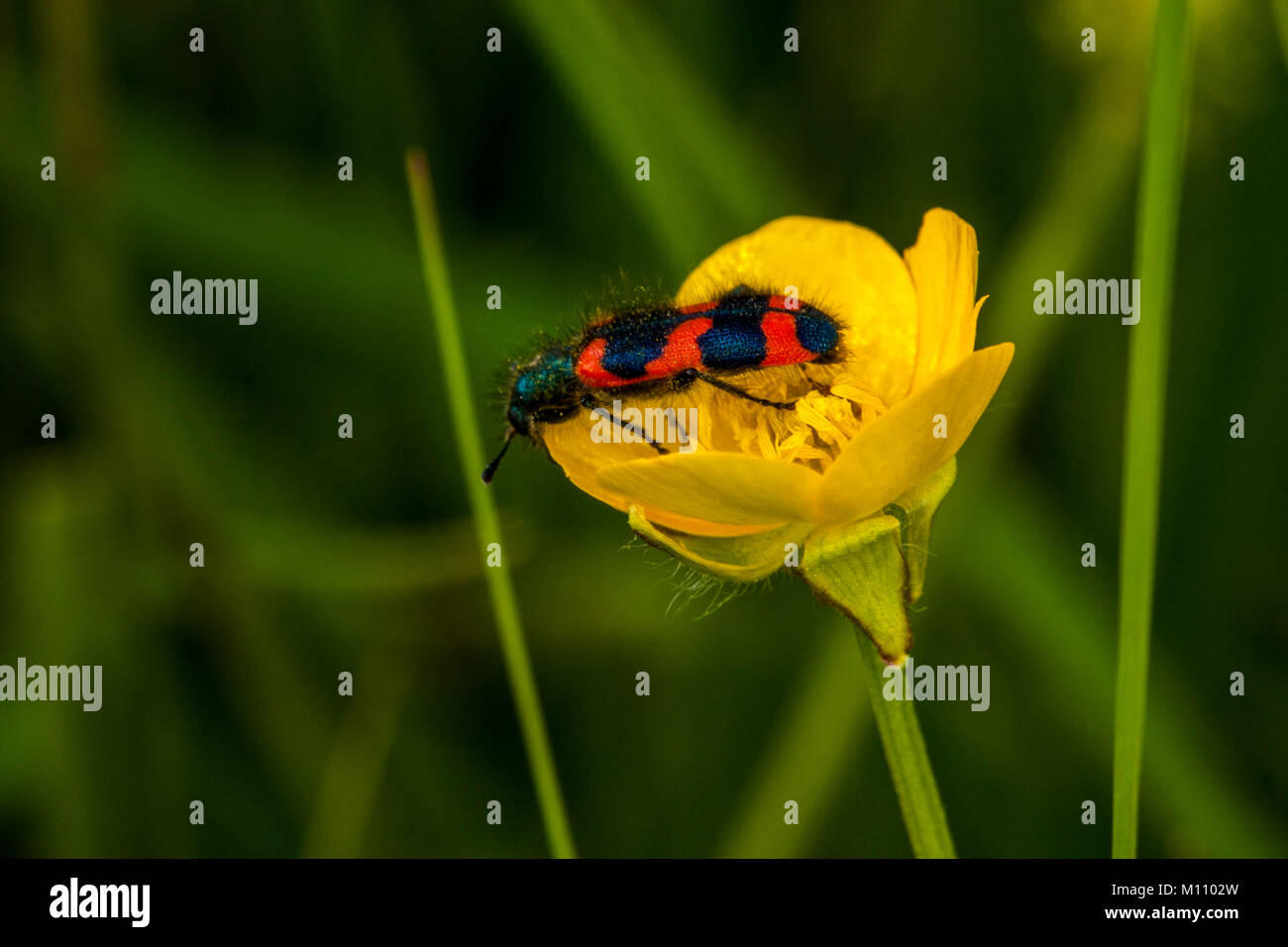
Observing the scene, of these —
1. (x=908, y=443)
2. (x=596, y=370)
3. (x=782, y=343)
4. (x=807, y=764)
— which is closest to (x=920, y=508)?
(x=908, y=443)

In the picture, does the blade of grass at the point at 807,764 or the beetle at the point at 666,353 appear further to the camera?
the blade of grass at the point at 807,764

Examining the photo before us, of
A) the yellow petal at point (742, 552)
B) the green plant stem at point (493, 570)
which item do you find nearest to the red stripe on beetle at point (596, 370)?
the green plant stem at point (493, 570)

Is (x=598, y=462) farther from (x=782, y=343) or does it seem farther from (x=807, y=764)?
(x=807, y=764)

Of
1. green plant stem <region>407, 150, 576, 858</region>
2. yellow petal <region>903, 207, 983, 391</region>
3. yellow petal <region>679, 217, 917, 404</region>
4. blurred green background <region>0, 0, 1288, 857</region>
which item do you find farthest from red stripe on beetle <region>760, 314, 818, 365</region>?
blurred green background <region>0, 0, 1288, 857</region>

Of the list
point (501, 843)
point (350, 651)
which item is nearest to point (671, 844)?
point (501, 843)

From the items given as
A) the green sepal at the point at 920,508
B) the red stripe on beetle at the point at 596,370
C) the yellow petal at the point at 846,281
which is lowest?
the green sepal at the point at 920,508

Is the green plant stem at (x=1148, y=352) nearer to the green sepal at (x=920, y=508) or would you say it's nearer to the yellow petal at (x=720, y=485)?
the green sepal at (x=920, y=508)
